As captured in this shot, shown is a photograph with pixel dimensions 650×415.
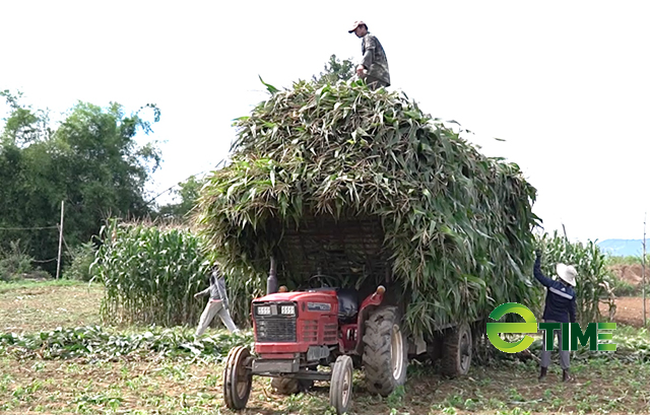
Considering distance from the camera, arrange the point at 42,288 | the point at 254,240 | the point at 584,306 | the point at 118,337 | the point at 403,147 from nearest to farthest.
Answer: the point at 403,147
the point at 254,240
the point at 118,337
the point at 584,306
the point at 42,288

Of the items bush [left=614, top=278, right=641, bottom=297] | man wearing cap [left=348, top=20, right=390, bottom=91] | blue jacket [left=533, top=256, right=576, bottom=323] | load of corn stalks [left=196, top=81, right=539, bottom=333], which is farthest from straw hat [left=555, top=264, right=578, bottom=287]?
bush [left=614, top=278, right=641, bottom=297]

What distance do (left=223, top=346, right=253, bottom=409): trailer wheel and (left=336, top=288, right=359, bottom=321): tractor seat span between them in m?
1.28

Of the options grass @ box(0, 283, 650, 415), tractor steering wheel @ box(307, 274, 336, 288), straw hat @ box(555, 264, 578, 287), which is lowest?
grass @ box(0, 283, 650, 415)

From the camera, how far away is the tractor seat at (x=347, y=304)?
26.2 ft

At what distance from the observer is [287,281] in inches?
354

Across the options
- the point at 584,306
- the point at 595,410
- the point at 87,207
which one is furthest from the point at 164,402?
the point at 87,207

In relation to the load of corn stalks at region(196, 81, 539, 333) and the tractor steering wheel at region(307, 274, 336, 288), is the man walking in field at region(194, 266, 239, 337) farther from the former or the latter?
the tractor steering wheel at region(307, 274, 336, 288)

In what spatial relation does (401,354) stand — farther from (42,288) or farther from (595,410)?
(42,288)

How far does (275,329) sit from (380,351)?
1.12m

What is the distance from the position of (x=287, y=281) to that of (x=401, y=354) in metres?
1.89

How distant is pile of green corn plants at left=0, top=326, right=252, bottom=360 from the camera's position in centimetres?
1036

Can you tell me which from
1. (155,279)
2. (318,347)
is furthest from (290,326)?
(155,279)

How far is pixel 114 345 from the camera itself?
1066cm

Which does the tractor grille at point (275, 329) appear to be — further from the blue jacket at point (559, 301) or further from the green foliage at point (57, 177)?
the green foliage at point (57, 177)
